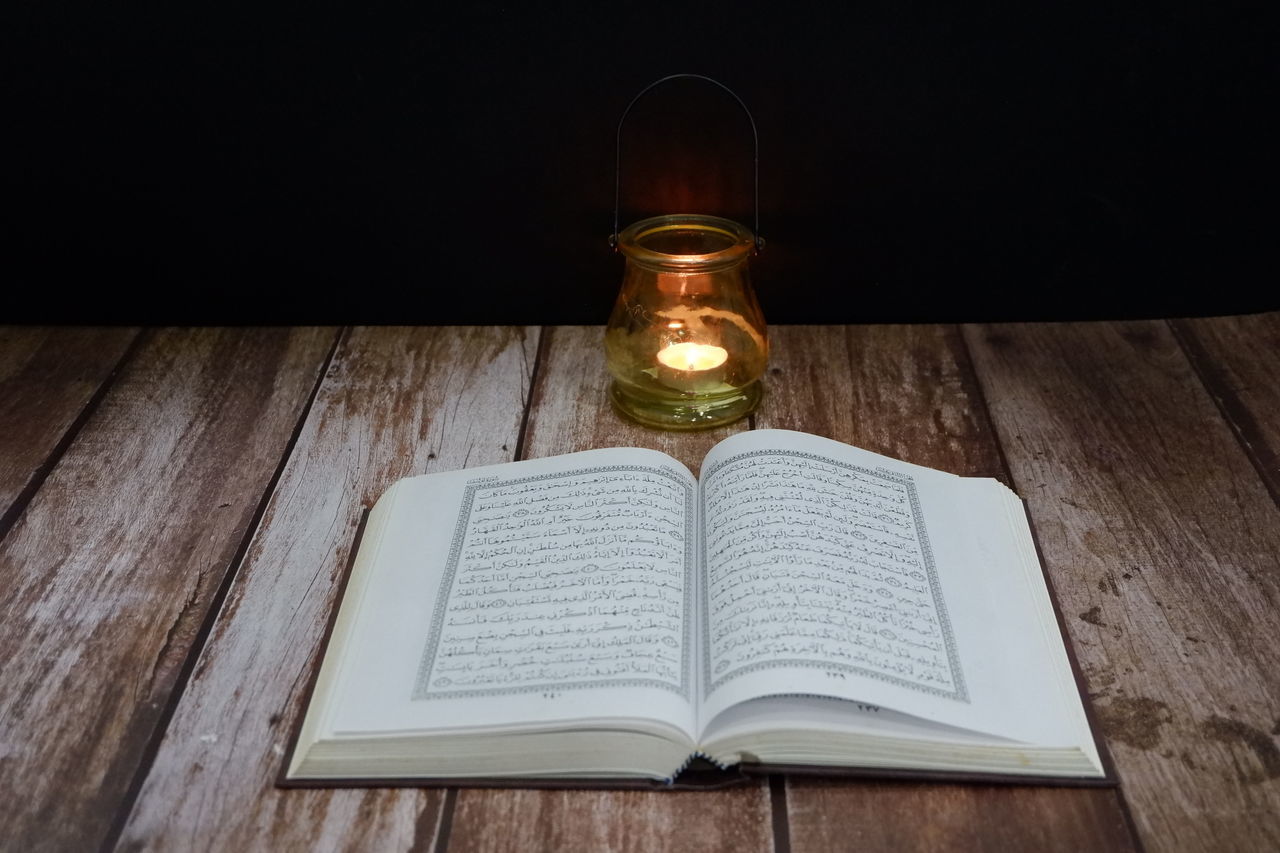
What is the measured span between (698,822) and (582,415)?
0.48m

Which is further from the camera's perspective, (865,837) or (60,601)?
(60,601)

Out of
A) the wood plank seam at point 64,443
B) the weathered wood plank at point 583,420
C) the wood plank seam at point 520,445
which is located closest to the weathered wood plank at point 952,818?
the wood plank seam at point 520,445

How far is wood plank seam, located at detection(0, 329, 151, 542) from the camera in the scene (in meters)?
0.96

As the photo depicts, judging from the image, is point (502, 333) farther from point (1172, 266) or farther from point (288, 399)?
point (1172, 266)

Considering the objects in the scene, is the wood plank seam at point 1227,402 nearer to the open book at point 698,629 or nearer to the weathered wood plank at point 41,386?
the open book at point 698,629

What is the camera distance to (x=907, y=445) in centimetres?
103

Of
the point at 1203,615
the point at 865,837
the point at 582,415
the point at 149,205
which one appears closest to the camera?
the point at 865,837

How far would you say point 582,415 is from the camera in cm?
109

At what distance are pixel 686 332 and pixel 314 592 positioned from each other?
0.41 m

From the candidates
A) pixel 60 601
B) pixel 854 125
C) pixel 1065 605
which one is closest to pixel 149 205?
pixel 60 601

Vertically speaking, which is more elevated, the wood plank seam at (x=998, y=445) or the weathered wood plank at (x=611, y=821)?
the wood plank seam at (x=998, y=445)

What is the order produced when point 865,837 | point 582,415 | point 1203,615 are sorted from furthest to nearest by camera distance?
1. point 582,415
2. point 1203,615
3. point 865,837

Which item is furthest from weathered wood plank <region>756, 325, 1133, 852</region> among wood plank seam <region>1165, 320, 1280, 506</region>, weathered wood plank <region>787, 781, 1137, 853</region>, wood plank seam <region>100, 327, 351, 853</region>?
wood plank seam <region>100, 327, 351, 853</region>

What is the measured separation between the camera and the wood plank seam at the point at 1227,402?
983 millimetres
